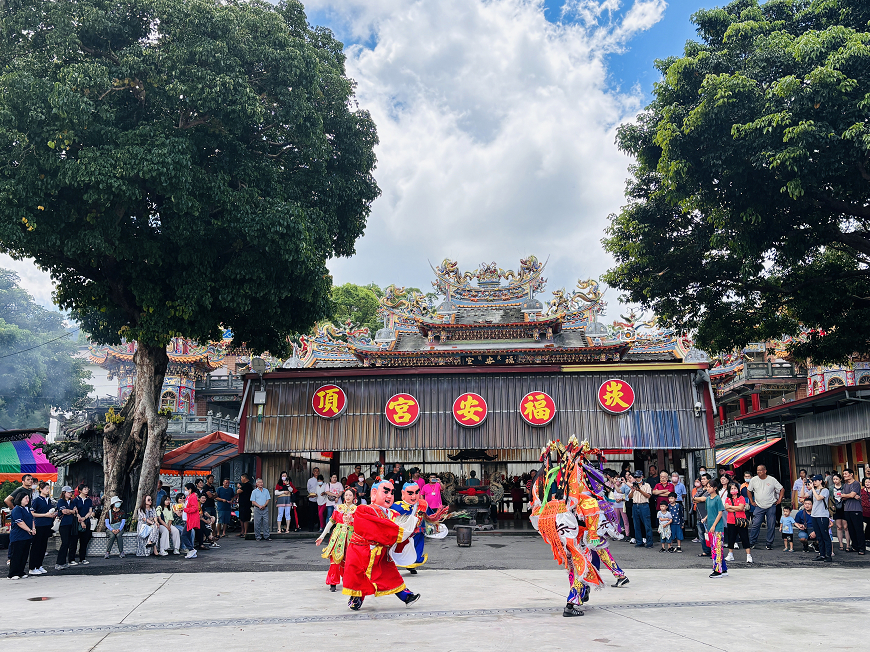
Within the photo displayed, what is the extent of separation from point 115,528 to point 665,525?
1121 centimetres

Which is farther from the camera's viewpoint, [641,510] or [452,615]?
A: [641,510]

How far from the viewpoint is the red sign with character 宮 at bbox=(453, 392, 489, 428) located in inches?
695

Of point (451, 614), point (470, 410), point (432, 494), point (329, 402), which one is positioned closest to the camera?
point (451, 614)

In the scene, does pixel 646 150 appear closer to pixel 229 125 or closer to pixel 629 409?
pixel 629 409

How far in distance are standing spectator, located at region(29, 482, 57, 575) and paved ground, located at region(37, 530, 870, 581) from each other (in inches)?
18.5

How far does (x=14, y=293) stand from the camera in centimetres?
5088

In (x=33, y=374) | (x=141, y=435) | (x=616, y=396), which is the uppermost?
(x=33, y=374)

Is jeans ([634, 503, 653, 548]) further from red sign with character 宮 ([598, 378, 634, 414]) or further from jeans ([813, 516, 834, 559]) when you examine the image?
red sign with character 宮 ([598, 378, 634, 414])

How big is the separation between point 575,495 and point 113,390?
2164 inches

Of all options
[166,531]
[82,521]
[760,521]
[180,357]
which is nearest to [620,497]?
[760,521]

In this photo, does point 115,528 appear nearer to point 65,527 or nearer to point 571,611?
point 65,527

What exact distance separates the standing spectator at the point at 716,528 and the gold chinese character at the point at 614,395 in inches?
248

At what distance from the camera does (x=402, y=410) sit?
58.4 ft

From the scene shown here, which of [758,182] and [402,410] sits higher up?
[758,182]
